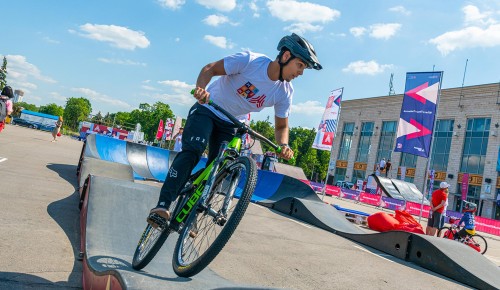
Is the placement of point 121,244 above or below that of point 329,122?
below

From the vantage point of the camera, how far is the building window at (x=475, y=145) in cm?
3697

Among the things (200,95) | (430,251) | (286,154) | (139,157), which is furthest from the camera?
(139,157)

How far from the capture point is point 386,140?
4806 centimetres

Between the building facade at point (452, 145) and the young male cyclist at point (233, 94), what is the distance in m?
30.8

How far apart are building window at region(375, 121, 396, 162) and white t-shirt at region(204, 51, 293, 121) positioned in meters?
45.9

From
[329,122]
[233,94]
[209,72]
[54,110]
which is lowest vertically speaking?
[233,94]

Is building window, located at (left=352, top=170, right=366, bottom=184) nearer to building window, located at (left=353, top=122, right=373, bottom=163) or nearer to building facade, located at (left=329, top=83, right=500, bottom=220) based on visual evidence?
building facade, located at (left=329, top=83, right=500, bottom=220)

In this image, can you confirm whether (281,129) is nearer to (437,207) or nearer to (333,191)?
(437,207)

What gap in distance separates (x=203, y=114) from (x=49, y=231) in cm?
240

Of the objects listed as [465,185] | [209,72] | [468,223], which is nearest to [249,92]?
[209,72]

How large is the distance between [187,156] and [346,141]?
5381cm

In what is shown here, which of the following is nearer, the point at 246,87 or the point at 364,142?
the point at 246,87

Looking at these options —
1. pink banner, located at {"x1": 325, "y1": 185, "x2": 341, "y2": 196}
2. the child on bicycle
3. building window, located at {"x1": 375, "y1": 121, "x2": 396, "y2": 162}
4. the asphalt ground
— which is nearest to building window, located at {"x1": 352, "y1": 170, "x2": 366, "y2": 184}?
building window, located at {"x1": 375, "y1": 121, "x2": 396, "y2": 162}

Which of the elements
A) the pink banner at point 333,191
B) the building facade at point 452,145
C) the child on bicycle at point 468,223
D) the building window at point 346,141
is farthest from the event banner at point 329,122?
the building window at point 346,141
